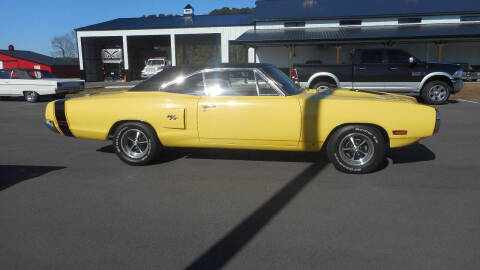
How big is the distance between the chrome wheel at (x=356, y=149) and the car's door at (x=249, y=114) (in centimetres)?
62

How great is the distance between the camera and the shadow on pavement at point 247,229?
8.67 ft

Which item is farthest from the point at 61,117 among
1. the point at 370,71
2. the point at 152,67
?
the point at 152,67

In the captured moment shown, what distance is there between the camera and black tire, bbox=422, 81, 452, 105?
11.7m

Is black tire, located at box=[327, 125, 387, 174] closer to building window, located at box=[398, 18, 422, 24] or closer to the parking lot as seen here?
the parking lot

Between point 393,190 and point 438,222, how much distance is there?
82 centimetres

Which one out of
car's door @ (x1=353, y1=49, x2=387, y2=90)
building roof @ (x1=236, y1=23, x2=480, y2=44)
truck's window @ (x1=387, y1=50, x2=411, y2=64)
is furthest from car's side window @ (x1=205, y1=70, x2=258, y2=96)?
building roof @ (x1=236, y1=23, x2=480, y2=44)

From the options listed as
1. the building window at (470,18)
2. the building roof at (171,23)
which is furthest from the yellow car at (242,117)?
the building window at (470,18)

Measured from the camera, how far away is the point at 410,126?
4.41m

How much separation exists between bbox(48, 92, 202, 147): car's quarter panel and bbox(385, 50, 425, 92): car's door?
9327mm

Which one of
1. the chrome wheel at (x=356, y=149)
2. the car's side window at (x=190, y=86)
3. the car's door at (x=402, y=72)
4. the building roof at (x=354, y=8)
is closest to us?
the chrome wheel at (x=356, y=149)

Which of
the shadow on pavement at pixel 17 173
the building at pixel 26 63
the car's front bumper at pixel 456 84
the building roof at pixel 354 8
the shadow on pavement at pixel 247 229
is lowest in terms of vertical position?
the shadow on pavement at pixel 247 229

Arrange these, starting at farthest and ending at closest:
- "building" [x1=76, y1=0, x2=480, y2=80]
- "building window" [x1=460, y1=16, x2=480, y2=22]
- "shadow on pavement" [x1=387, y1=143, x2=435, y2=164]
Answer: "building window" [x1=460, y1=16, x2=480, y2=22] → "building" [x1=76, y1=0, x2=480, y2=80] → "shadow on pavement" [x1=387, y1=143, x2=435, y2=164]

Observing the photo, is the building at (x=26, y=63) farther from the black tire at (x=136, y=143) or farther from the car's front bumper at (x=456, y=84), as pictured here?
the black tire at (x=136, y=143)

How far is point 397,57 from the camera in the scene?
12.0 m
